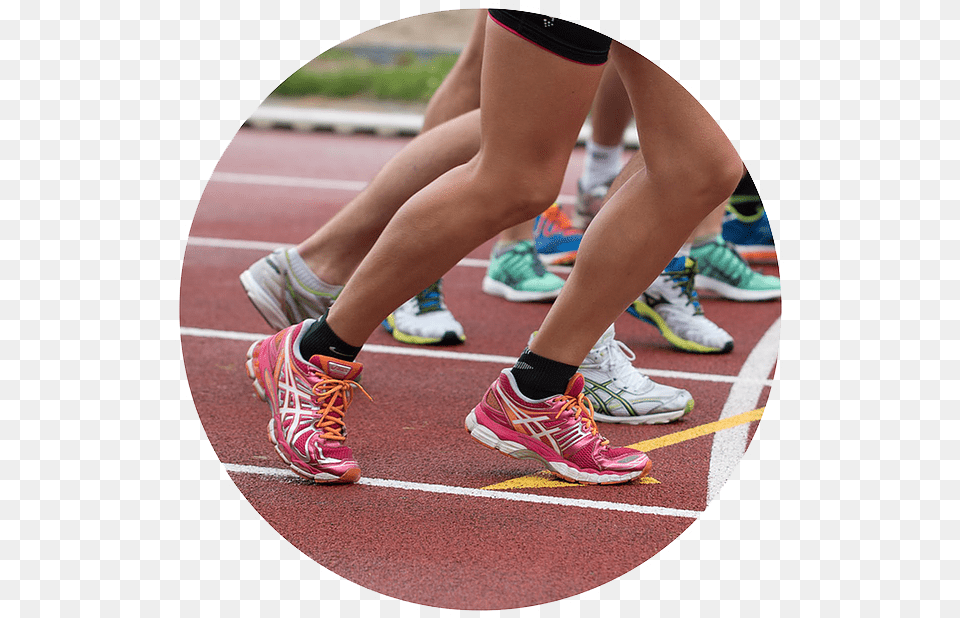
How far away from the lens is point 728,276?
16.0ft

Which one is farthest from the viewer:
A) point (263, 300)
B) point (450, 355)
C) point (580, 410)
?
point (450, 355)

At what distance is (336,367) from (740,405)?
149 cm

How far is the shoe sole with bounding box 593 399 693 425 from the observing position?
11.0 ft

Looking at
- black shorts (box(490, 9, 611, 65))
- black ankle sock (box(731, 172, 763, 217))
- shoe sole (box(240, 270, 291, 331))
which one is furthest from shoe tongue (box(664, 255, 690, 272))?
black ankle sock (box(731, 172, 763, 217))

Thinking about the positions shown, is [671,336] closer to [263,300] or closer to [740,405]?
[740,405]

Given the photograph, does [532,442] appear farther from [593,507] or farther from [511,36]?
[511,36]

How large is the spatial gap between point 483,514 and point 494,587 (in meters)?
0.34

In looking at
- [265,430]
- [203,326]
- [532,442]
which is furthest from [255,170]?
[532,442]

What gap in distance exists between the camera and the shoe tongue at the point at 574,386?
2.80 meters

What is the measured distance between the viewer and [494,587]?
2385mm

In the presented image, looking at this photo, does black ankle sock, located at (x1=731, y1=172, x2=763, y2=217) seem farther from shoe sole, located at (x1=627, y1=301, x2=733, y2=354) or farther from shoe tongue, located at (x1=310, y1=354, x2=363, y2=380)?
shoe tongue, located at (x1=310, y1=354, x2=363, y2=380)

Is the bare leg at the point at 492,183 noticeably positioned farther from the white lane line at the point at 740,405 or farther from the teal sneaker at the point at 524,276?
the teal sneaker at the point at 524,276

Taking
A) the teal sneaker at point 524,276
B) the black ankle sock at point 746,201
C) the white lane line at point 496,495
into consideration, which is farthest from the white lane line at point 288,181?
the white lane line at point 496,495

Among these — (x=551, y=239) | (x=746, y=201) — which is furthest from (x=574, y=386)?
(x=746, y=201)
